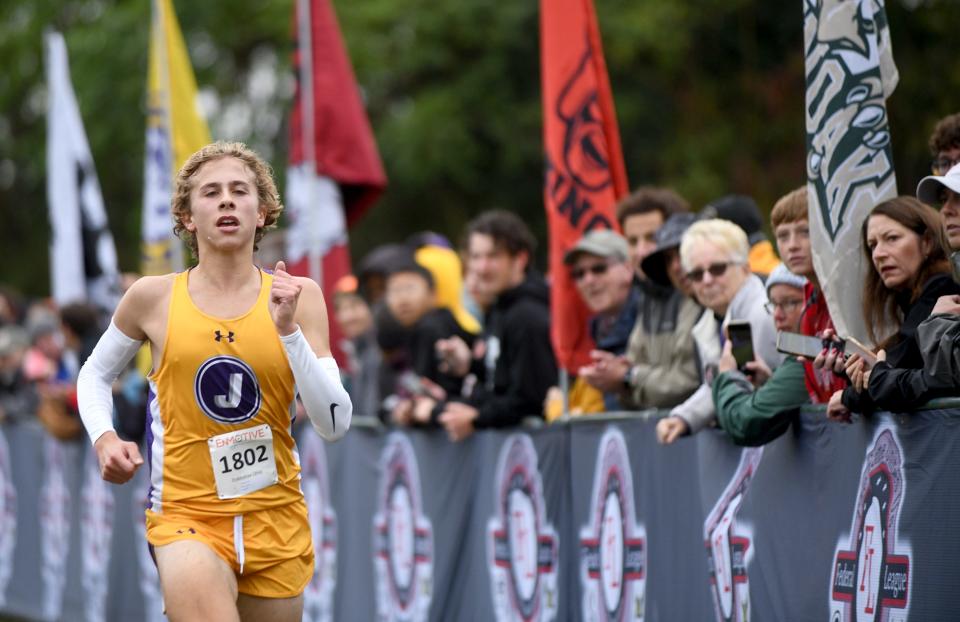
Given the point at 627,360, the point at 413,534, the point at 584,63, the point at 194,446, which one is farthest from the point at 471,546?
the point at 194,446

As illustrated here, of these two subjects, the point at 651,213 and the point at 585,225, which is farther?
the point at 585,225

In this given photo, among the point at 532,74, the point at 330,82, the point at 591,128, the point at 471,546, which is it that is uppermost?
the point at 532,74

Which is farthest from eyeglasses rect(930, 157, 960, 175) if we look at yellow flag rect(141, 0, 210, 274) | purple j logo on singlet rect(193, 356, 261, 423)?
yellow flag rect(141, 0, 210, 274)

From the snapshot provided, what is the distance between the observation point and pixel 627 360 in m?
8.40

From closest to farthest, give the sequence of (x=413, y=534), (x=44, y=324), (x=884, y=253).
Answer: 1. (x=884, y=253)
2. (x=413, y=534)
3. (x=44, y=324)

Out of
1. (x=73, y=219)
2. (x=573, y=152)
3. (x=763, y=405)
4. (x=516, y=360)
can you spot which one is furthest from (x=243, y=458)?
(x=73, y=219)

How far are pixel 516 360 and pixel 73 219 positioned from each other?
311 inches

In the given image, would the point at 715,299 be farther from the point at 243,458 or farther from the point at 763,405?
the point at 243,458

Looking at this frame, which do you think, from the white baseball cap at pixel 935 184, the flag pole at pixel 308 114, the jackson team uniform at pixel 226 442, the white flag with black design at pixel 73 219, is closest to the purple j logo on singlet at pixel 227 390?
the jackson team uniform at pixel 226 442

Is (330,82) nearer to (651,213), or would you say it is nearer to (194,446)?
(651,213)

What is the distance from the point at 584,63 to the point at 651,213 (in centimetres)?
131

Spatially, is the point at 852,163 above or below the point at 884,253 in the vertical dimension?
above

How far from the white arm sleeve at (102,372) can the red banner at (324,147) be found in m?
7.02

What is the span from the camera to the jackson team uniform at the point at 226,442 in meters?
6.11
